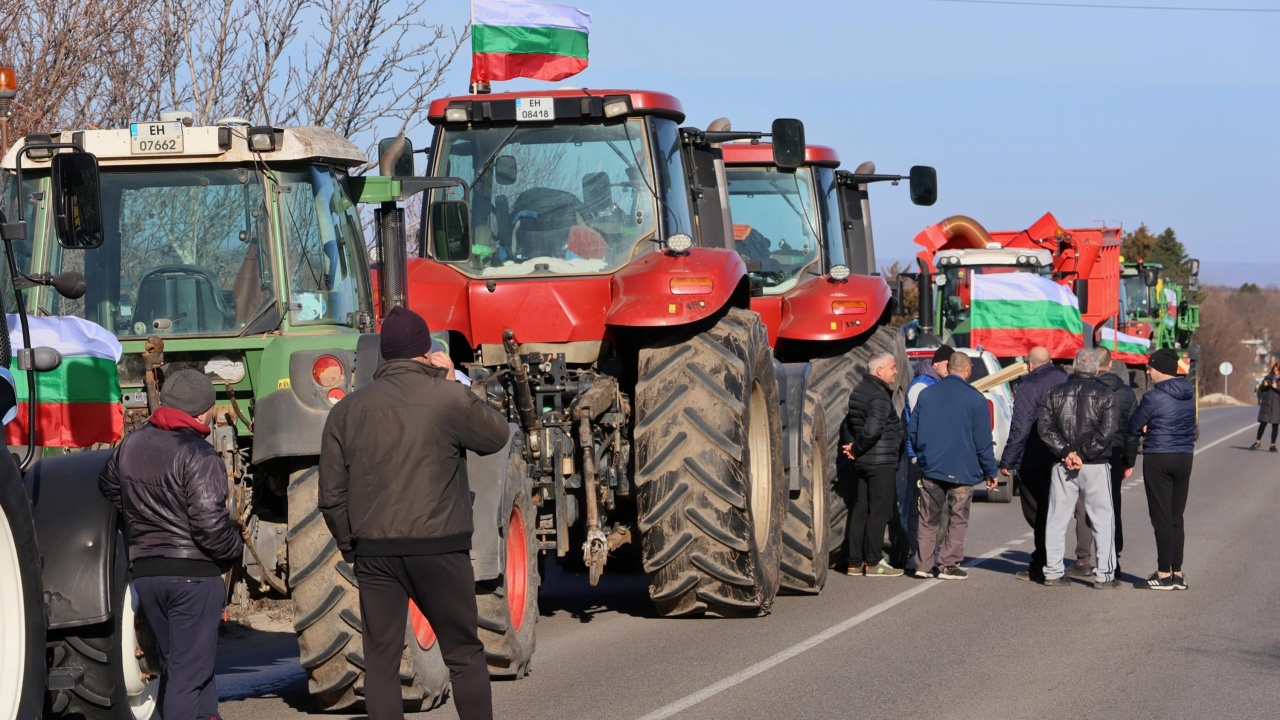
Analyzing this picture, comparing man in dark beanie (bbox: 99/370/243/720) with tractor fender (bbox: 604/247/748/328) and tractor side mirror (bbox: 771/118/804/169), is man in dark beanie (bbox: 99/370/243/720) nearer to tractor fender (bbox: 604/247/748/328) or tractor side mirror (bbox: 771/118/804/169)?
tractor fender (bbox: 604/247/748/328)

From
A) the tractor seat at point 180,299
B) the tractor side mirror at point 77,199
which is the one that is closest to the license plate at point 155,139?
the tractor seat at point 180,299

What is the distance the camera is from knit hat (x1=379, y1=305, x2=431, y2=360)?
668cm

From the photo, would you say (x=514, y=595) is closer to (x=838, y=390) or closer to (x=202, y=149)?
(x=202, y=149)

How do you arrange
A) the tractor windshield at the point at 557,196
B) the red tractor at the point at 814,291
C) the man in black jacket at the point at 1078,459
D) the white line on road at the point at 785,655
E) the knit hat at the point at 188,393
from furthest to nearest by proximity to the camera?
the man in black jacket at the point at 1078,459, the red tractor at the point at 814,291, the tractor windshield at the point at 557,196, the white line on road at the point at 785,655, the knit hat at the point at 188,393

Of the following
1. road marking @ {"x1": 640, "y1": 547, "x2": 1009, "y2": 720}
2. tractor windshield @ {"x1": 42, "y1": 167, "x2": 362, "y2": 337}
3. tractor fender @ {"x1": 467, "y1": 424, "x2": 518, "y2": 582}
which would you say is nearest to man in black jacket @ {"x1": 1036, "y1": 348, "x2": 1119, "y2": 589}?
road marking @ {"x1": 640, "y1": 547, "x2": 1009, "y2": 720}

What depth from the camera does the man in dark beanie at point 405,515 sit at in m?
6.46

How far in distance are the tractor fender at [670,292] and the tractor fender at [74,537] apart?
143 inches

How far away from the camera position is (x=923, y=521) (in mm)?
13273

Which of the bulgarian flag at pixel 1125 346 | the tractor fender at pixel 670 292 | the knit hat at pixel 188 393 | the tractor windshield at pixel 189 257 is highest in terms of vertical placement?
the tractor windshield at pixel 189 257

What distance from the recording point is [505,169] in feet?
35.3

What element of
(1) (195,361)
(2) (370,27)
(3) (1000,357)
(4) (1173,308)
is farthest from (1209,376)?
(1) (195,361)

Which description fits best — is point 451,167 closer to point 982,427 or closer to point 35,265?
point 35,265

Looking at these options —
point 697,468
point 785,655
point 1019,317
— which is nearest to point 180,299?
point 697,468

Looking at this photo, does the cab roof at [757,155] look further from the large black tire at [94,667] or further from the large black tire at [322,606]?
the large black tire at [94,667]
